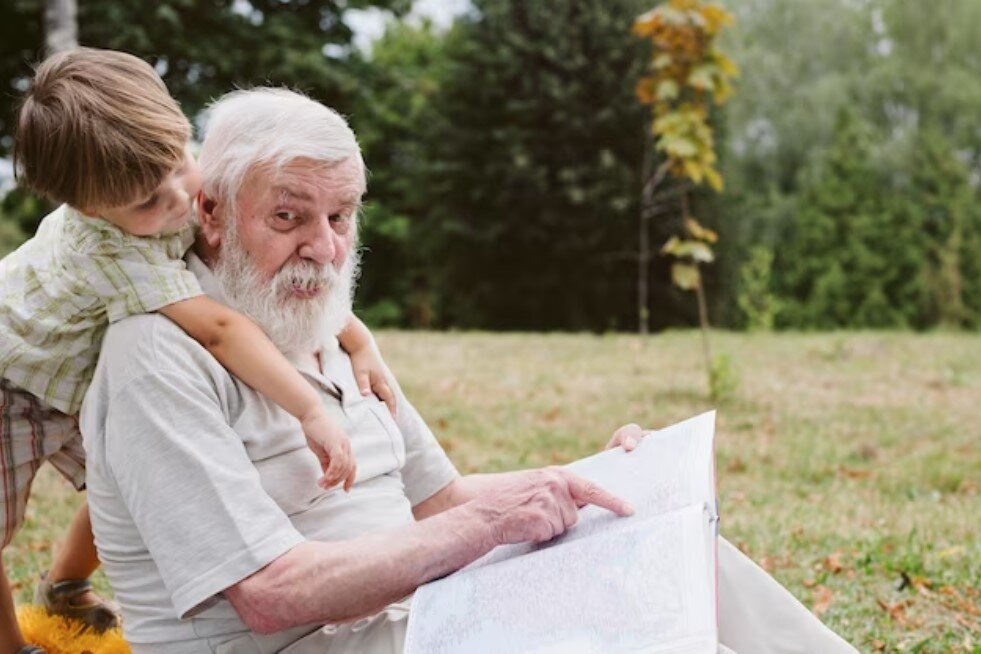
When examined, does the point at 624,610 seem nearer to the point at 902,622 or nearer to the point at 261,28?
the point at 902,622

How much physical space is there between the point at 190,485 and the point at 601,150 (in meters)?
17.6

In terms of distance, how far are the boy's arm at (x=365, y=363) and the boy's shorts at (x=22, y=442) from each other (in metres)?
0.69

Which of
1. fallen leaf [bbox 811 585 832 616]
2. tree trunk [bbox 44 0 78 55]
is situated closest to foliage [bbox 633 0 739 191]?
tree trunk [bbox 44 0 78 55]

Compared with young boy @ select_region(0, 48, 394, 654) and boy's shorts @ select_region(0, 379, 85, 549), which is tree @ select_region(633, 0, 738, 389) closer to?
boy's shorts @ select_region(0, 379, 85, 549)

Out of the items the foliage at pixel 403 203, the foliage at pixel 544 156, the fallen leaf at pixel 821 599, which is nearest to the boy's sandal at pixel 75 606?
the fallen leaf at pixel 821 599

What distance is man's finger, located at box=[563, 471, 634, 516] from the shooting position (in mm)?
1838

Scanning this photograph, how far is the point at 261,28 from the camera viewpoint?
51.1ft

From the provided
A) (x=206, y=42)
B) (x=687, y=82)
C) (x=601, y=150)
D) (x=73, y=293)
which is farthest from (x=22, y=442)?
(x=601, y=150)

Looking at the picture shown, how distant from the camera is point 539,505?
1.83 meters

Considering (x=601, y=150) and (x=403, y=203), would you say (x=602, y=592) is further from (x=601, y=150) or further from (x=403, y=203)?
(x=403, y=203)

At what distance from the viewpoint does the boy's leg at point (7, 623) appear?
2574 millimetres

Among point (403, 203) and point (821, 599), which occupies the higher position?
point (403, 203)

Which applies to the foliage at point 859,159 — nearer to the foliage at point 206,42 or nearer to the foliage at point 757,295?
the foliage at point 757,295

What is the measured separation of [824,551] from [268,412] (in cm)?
319
